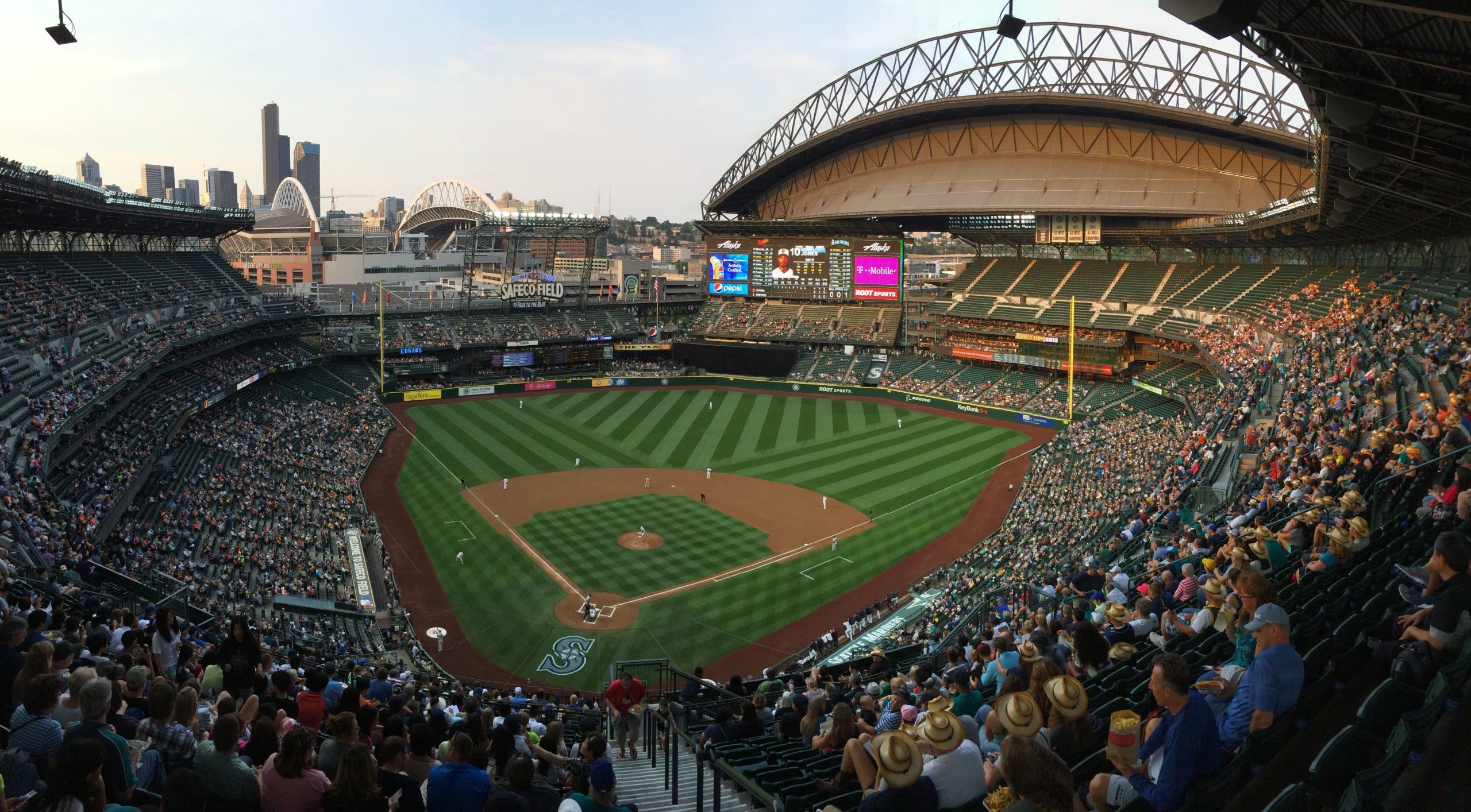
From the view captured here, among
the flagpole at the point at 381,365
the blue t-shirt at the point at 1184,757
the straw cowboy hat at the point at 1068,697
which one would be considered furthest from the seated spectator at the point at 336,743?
the flagpole at the point at 381,365

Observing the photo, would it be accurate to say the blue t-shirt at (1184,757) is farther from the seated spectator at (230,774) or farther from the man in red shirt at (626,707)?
the man in red shirt at (626,707)

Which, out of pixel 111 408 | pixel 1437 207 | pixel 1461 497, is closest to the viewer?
pixel 1461 497

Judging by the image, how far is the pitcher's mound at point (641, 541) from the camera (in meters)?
32.2

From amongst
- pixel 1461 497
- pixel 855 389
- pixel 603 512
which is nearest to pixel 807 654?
pixel 603 512

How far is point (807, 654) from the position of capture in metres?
23.6

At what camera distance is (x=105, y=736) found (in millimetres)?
5328

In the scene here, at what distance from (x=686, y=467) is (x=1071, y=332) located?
A: 25780mm

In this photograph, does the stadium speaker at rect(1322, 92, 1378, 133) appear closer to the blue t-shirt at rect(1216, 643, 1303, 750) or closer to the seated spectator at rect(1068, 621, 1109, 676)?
the seated spectator at rect(1068, 621, 1109, 676)

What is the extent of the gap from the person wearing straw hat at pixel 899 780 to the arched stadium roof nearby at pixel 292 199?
500 feet

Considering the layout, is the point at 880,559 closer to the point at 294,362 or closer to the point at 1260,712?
the point at 1260,712

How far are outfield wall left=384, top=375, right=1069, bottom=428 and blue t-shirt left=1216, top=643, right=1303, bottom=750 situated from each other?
1918 inches

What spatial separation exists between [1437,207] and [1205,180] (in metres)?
38.5

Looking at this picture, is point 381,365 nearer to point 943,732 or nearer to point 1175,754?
point 943,732

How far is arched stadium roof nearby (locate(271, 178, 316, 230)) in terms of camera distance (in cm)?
14276
